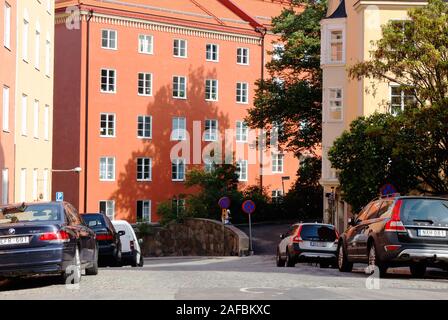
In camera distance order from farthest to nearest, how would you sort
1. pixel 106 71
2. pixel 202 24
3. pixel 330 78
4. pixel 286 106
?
pixel 202 24
pixel 106 71
pixel 286 106
pixel 330 78

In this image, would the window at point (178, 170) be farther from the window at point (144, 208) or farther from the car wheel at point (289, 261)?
the car wheel at point (289, 261)

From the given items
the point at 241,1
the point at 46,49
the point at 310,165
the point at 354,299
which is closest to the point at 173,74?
the point at 241,1

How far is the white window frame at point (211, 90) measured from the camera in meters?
78.9

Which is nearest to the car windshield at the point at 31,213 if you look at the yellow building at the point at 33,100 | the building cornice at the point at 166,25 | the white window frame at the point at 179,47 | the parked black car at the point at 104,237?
the parked black car at the point at 104,237

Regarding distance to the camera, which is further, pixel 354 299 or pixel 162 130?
pixel 162 130

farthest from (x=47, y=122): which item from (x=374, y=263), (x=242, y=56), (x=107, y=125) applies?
(x=374, y=263)

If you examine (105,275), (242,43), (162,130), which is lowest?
(105,275)

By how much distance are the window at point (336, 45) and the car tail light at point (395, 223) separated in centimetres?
3271

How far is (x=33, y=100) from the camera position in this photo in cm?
4803

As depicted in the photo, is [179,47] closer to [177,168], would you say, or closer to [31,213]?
[177,168]

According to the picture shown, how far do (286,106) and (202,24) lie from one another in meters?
18.8

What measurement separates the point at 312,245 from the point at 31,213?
13576 mm

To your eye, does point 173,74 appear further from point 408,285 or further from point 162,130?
point 408,285

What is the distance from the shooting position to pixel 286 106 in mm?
61469
